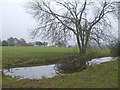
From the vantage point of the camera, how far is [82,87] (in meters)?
5.11

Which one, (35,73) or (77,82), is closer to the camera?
(77,82)

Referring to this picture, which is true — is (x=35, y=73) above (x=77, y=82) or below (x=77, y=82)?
below

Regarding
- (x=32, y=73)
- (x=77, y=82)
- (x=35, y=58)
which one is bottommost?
(x=32, y=73)

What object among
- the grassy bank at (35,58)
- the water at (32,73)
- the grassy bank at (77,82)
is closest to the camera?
the grassy bank at (77,82)

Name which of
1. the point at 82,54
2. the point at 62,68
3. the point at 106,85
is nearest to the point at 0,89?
the point at 106,85

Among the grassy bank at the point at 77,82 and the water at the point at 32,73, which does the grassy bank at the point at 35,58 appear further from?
the grassy bank at the point at 77,82

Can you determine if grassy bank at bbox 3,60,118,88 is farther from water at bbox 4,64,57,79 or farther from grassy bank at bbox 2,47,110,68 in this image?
grassy bank at bbox 2,47,110,68

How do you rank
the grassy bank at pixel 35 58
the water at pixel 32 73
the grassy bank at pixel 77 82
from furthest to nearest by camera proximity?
the grassy bank at pixel 35 58 → the water at pixel 32 73 → the grassy bank at pixel 77 82

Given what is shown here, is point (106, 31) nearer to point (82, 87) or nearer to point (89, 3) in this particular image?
point (89, 3)

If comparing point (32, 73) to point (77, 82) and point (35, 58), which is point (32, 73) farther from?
point (35, 58)

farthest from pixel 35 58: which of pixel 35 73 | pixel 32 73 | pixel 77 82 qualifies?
pixel 77 82

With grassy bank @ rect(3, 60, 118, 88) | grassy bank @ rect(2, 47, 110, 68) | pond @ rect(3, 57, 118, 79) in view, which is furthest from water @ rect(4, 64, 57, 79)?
grassy bank @ rect(3, 60, 118, 88)

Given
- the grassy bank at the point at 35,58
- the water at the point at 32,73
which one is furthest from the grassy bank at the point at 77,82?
the grassy bank at the point at 35,58

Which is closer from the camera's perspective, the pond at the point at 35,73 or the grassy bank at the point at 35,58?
the pond at the point at 35,73
